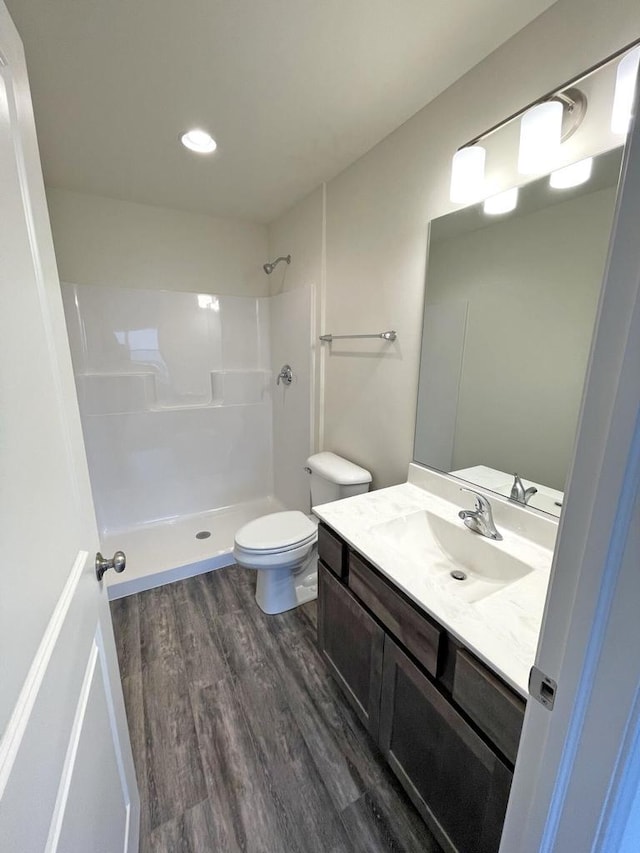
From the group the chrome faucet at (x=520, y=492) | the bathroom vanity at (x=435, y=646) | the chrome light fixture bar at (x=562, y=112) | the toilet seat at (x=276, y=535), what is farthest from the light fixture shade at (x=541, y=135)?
the toilet seat at (x=276, y=535)

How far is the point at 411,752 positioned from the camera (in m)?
1.05

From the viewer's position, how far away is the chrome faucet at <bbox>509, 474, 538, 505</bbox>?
1.20m

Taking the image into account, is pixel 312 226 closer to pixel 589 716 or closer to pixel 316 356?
pixel 316 356

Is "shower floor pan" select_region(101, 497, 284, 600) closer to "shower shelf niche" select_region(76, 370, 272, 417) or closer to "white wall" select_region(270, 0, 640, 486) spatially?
"shower shelf niche" select_region(76, 370, 272, 417)

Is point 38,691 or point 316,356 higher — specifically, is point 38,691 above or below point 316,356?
below

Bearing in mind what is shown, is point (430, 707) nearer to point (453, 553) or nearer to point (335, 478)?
point (453, 553)

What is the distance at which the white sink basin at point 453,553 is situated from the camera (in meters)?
1.12

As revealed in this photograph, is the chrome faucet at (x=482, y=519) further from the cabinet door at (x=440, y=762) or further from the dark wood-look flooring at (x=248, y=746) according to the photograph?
the dark wood-look flooring at (x=248, y=746)

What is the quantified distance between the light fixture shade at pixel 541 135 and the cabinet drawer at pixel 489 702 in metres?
1.38

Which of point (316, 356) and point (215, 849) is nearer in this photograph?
point (215, 849)

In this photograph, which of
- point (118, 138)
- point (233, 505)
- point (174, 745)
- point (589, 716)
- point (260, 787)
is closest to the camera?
point (589, 716)

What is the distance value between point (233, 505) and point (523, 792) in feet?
8.91

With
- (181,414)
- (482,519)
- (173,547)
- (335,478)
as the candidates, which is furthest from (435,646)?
(181,414)

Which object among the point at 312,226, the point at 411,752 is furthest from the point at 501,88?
the point at 411,752
